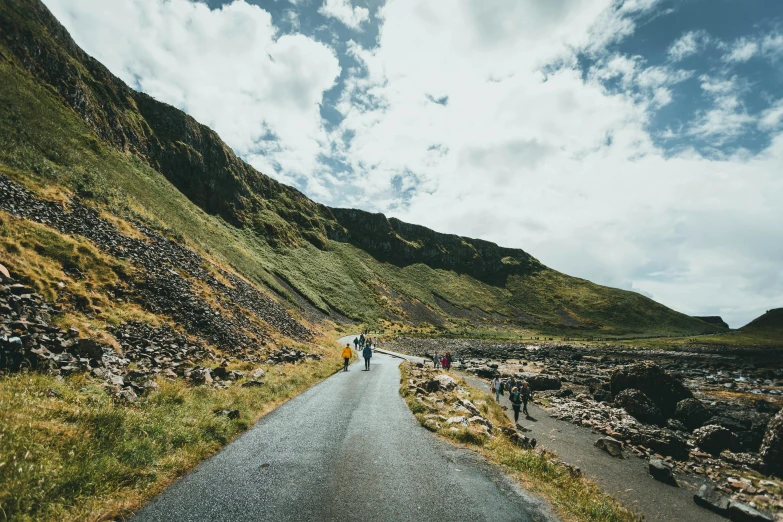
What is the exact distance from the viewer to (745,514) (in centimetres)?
1215

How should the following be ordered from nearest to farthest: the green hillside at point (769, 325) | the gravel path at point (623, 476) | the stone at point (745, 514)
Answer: the stone at point (745, 514) < the gravel path at point (623, 476) < the green hillside at point (769, 325)

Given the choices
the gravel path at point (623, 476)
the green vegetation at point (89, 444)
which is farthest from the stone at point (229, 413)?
the gravel path at point (623, 476)

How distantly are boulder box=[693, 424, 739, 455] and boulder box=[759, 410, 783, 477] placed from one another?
53.5 inches

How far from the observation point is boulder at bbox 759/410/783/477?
17172mm

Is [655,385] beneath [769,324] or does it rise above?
beneath

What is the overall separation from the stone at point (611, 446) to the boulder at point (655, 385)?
10.3m

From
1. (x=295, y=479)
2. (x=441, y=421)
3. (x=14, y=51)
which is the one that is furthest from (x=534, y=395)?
(x=14, y=51)

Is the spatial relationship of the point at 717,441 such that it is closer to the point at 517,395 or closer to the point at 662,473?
the point at 662,473

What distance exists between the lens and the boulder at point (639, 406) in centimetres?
2462

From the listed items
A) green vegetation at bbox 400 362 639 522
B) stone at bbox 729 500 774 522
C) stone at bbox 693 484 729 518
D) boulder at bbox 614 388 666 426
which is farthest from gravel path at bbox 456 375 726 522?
boulder at bbox 614 388 666 426

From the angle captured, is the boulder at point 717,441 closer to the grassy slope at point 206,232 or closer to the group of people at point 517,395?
the group of people at point 517,395

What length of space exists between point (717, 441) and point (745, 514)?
9623 mm

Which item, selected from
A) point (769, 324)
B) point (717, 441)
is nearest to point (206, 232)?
point (717, 441)

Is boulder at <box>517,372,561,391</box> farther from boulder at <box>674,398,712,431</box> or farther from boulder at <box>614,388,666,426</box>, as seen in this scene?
boulder at <box>674,398,712,431</box>
